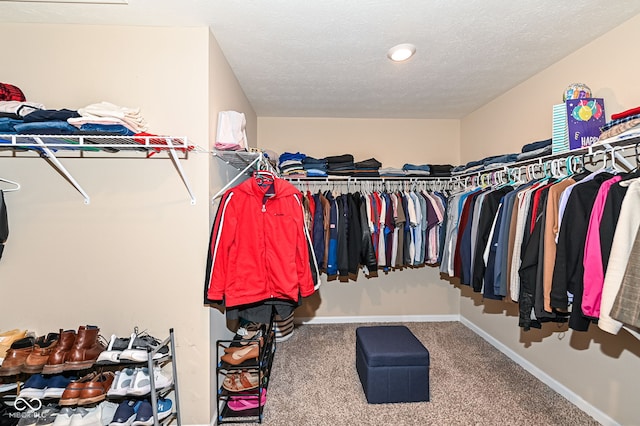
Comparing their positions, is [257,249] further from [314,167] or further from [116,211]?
[314,167]

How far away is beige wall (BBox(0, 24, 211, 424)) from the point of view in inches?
69.1

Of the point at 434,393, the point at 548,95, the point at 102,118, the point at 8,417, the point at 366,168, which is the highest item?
the point at 548,95

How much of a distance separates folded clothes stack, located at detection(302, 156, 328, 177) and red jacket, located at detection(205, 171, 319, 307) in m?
1.30

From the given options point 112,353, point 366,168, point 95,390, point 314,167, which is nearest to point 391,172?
point 366,168

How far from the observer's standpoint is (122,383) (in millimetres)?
1530

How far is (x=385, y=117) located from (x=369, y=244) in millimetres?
1592

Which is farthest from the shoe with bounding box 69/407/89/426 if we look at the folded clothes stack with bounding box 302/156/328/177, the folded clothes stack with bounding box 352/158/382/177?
the folded clothes stack with bounding box 352/158/382/177

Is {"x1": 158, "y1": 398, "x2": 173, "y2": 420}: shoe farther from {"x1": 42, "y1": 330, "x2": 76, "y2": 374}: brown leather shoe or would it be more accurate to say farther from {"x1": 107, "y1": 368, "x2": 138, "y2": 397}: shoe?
{"x1": 42, "y1": 330, "x2": 76, "y2": 374}: brown leather shoe

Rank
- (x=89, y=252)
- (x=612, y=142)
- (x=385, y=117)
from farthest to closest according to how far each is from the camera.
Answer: (x=385, y=117), (x=89, y=252), (x=612, y=142)

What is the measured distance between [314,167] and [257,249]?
1642 millimetres

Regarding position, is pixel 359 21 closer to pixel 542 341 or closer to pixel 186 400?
pixel 186 400

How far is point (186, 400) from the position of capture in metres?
1.83

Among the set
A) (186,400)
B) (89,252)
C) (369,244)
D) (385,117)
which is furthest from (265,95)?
(186,400)

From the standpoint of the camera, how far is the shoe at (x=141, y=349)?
1501 mm
